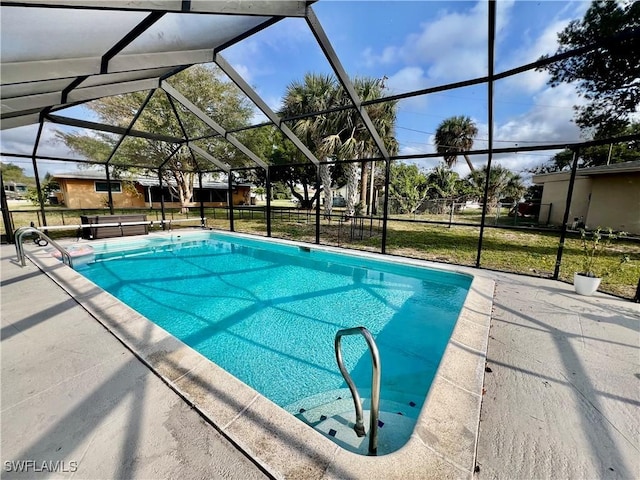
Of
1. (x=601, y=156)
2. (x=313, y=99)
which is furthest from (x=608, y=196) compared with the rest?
(x=313, y=99)

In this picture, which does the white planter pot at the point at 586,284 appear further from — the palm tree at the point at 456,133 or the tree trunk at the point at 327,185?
the palm tree at the point at 456,133

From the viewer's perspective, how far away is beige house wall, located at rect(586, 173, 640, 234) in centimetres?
1002

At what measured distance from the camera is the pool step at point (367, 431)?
6.23 ft

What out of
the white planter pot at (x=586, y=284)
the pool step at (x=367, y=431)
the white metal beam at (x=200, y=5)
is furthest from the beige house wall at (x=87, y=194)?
the white planter pot at (x=586, y=284)

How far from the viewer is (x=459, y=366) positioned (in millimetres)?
2387

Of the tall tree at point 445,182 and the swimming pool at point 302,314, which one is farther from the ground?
the tall tree at point 445,182

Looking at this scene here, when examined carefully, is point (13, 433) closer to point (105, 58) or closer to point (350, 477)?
point (350, 477)

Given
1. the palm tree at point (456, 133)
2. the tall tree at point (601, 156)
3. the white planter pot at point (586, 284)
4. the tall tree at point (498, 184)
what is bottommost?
the white planter pot at point (586, 284)

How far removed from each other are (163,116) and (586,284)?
16594 mm

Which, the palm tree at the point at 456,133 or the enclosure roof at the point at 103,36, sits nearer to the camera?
the enclosure roof at the point at 103,36

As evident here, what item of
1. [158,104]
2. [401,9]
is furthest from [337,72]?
[158,104]

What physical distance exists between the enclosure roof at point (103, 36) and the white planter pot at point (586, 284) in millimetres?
5786

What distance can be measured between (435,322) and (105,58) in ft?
19.3

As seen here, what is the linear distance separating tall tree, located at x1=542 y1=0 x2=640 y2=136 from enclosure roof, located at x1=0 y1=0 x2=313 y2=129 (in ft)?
14.8
